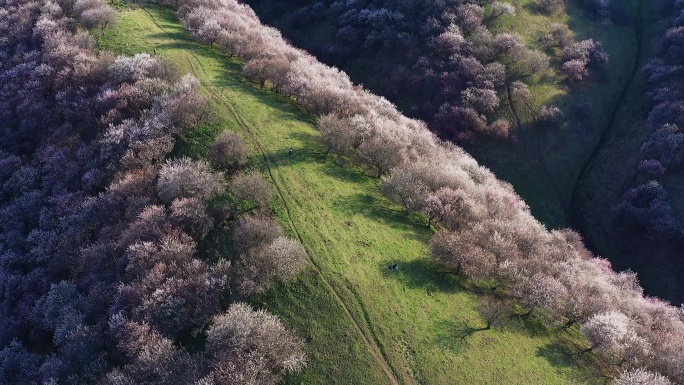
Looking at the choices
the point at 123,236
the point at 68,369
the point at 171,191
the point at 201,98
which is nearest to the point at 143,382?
the point at 68,369

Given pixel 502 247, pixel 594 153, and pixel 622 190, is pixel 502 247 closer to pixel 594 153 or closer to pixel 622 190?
pixel 622 190

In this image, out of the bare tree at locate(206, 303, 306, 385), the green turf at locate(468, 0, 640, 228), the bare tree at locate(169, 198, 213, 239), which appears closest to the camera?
the bare tree at locate(206, 303, 306, 385)

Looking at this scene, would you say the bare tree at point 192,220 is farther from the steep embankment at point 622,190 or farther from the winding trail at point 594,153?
the steep embankment at point 622,190

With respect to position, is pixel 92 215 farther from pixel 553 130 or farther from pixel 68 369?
pixel 553 130

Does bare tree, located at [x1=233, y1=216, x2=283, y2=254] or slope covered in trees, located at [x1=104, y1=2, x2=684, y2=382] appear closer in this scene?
slope covered in trees, located at [x1=104, y1=2, x2=684, y2=382]

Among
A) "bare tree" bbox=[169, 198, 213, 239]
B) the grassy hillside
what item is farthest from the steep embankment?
"bare tree" bbox=[169, 198, 213, 239]

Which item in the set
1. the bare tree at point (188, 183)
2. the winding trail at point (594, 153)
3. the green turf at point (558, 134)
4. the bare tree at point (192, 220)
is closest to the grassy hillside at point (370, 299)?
the bare tree at point (192, 220)

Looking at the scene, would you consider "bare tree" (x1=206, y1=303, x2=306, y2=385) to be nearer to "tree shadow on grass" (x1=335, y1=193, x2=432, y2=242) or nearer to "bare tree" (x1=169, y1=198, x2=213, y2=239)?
"bare tree" (x1=169, y1=198, x2=213, y2=239)
